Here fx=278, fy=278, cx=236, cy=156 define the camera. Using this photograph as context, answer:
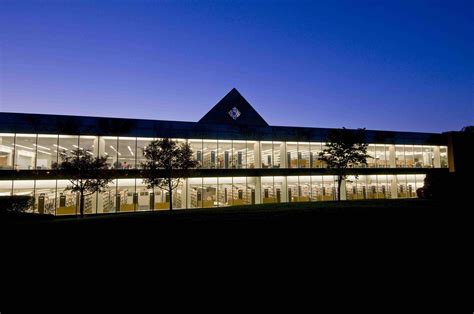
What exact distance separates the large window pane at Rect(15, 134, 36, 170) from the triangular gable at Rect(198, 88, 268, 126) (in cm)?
2407

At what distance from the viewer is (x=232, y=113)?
4656cm

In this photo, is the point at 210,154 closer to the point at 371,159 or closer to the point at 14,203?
the point at 14,203

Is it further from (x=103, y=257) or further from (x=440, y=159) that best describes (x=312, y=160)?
(x=103, y=257)

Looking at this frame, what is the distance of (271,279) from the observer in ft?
18.0

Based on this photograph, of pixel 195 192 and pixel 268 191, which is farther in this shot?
pixel 268 191

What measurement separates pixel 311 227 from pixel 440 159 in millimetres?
43761

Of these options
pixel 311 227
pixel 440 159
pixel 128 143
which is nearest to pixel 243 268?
pixel 311 227

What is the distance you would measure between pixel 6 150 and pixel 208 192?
20002mm

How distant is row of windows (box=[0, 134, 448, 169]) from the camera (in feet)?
88.4

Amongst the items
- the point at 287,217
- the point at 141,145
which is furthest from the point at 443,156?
the point at 141,145

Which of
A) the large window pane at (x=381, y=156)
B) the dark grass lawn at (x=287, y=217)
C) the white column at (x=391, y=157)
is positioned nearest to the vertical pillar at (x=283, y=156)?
the large window pane at (x=381, y=156)

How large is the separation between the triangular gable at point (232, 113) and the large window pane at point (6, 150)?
2543cm

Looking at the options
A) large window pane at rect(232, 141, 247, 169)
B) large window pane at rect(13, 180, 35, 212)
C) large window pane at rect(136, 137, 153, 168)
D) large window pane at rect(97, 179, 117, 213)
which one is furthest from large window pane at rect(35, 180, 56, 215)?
large window pane at rect(232, 141, 247, 169)

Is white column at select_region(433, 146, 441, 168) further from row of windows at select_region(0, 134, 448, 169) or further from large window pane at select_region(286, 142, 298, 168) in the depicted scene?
large window pane at select_region(286, 142, 298, 168)
